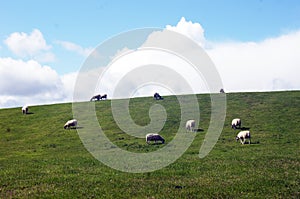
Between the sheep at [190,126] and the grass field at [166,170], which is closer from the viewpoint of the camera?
the grass field at [166,170]

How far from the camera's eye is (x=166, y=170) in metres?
20.6

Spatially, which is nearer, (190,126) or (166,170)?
(166,170)

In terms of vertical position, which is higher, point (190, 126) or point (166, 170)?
point (190, 126)

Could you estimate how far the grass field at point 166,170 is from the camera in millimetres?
15250

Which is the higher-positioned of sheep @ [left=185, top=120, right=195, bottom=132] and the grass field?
sheep @ [left=185, top=120, right=195, bottom=132]

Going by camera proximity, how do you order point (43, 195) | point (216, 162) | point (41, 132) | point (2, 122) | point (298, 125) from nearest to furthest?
1. point (43, 195)
2. point (216, 162)
3. point (298, 125)
4. point (41, 132)
5. point (2, 122)

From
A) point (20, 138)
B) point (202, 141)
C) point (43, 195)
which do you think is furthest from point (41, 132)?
point (43, 195)

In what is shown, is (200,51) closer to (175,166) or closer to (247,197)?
(175,166)

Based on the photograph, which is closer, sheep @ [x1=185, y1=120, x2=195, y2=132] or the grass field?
the grass field

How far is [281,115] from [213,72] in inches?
1300

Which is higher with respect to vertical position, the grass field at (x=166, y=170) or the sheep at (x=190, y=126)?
the sheep at (x=190, y=126)

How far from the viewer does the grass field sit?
50.0ft

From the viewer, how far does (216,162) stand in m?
23.3

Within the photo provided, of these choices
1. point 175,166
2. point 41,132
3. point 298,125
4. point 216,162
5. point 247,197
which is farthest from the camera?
point 41,132
